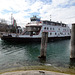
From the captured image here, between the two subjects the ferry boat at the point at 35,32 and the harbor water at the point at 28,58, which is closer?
the harbor water at the point at 28,58

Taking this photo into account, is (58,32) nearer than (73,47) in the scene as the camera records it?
No

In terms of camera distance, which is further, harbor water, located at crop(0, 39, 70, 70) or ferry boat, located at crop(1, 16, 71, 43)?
ferry boat, located at crop(1, 16, 71, 43)

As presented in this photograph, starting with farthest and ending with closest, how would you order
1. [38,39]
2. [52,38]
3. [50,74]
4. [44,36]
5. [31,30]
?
1. [52,38]
2. [31,30]
3. [38,39]
4. [44,36]
5. [50,74]

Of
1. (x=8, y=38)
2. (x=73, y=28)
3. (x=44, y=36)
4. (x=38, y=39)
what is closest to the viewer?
(x=73, y=28)

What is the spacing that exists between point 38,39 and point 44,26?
5.90m

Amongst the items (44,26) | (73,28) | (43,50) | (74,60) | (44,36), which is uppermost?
(44,26)

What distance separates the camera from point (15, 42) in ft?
73.0

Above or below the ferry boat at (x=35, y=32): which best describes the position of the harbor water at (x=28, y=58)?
below

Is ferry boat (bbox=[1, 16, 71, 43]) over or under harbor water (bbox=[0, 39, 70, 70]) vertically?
over

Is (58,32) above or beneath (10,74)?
above

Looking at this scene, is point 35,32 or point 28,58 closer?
point 28,58

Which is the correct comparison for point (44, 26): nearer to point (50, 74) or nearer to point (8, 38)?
point (8, 38)

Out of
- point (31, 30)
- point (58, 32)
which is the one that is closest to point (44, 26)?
point (31, 30)

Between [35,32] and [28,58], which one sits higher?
[35,32]
